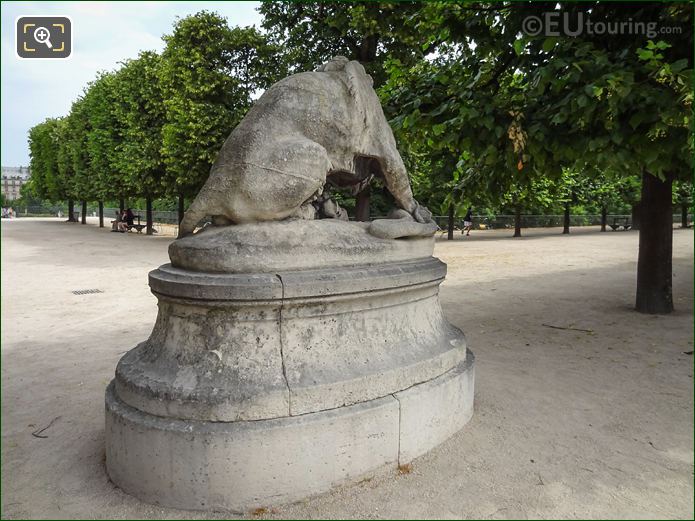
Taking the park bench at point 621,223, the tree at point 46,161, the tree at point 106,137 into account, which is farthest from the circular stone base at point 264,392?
the tree at point 46,161

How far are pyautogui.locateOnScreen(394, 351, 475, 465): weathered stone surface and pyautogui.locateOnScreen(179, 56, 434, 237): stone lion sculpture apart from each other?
1.14 metres

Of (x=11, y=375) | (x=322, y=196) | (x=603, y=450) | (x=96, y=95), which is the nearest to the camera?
(x=603, y=450)

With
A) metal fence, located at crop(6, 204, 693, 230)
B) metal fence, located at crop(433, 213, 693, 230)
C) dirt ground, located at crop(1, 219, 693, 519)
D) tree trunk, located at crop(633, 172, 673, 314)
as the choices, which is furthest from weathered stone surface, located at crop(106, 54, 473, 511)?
metal fence, located at crop(433, 213, 693, 230)

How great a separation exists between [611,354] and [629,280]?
20.7 feet

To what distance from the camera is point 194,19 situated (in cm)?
1822

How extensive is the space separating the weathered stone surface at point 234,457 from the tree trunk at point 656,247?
21.8ft

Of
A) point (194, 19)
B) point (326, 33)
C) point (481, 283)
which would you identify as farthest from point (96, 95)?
point (481, 283)

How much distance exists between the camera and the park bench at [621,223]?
30.8 metres

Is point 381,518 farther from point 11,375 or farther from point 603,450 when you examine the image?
point 11,375

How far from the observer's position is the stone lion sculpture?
3332 mm

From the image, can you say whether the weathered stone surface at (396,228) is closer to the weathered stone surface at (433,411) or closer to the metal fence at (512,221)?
the weathered stone surface at (433,411)

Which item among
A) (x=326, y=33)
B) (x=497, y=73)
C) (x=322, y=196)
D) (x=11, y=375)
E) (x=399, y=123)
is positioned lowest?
(x=11, y=375)

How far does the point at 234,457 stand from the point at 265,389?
397 mm

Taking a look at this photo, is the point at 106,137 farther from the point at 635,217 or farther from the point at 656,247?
the point at 635,217
